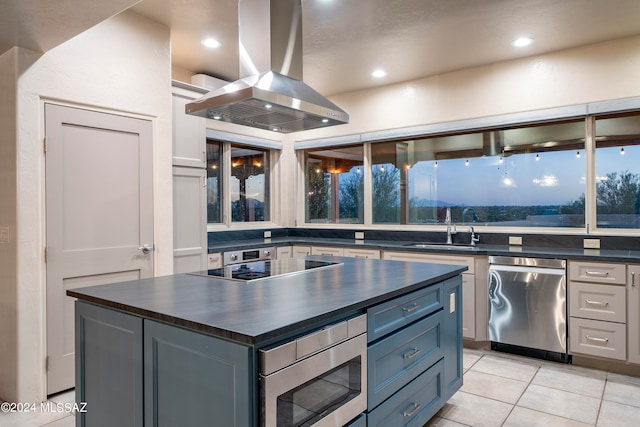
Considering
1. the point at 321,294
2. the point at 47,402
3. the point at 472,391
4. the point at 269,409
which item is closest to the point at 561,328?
the point at 472,391

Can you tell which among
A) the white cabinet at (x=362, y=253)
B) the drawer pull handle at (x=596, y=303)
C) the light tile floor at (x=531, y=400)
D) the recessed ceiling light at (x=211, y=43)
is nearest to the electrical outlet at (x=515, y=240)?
the drawer pull handle at (x=596, y=303)

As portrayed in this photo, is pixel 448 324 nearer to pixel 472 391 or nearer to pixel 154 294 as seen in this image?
pixel 472 391

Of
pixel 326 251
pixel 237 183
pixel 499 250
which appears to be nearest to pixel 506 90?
pixel 499 250

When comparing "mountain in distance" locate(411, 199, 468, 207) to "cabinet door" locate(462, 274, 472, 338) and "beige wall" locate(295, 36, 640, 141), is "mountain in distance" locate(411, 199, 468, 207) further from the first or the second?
"cabinet door" locate(462, 274, 472, 338)

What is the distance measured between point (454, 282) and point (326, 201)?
10.3 feet

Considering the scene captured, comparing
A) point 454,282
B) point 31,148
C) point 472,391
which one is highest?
point 31,148

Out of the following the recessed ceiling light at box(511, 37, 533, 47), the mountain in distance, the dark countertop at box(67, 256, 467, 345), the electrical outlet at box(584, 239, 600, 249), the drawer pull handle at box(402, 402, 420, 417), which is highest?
the recessed ceiling light at box(511, 37, 533, 47)

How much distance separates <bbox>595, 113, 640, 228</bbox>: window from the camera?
12.1 feet

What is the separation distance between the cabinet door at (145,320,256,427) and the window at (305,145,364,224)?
3.95 metres

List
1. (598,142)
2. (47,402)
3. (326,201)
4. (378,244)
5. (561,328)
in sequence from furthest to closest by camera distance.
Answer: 1. (326,201)
2. (378,244)
3. (598,142)
4. (561,328)
5. (47,402)

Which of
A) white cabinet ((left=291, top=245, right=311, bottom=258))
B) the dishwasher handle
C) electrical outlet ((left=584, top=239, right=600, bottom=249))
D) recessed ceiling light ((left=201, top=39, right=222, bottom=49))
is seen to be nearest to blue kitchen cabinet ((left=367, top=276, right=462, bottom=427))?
the dishwasher handle

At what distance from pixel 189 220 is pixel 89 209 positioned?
92 cm

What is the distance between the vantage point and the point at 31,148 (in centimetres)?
270

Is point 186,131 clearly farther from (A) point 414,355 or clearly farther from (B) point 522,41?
(B) point 522,41
